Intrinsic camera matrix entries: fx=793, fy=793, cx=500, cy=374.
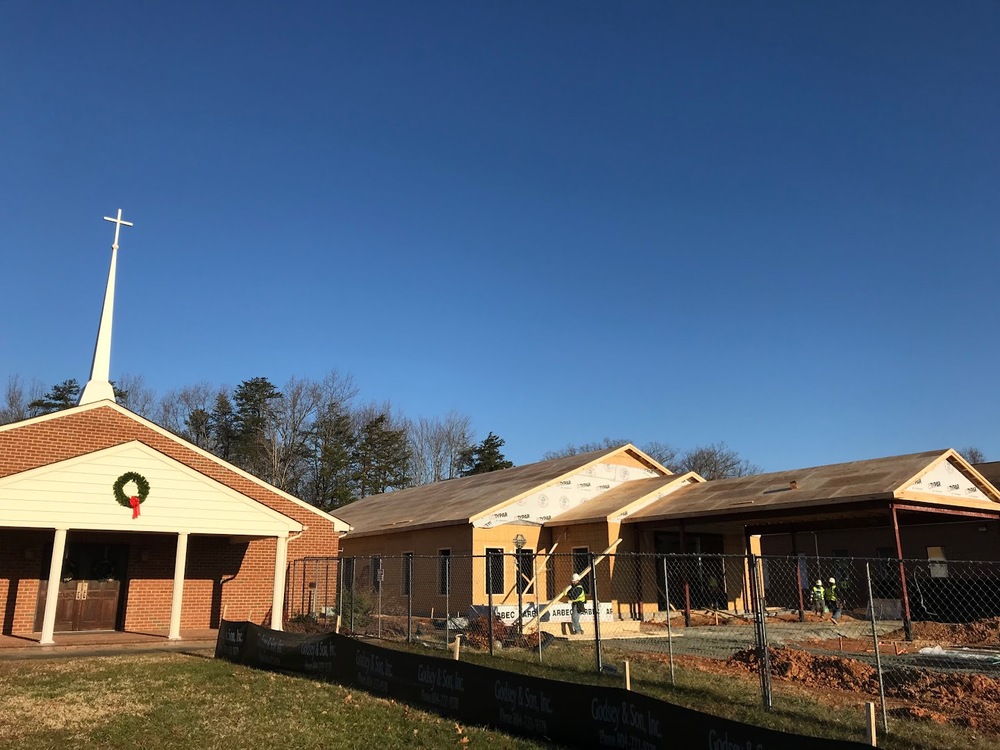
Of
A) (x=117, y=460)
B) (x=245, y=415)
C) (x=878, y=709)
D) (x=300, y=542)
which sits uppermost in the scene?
(x=245, y=415)

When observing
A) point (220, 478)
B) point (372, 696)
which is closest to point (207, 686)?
point (372, 696)

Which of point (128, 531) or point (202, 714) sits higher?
point (128, 531)

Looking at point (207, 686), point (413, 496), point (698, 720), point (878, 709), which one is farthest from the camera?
point (413, 496)

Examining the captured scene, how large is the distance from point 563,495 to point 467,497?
13.9ft

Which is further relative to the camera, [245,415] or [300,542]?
[245,415]

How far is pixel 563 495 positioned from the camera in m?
30.2

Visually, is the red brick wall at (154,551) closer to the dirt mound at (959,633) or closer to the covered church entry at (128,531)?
the covered church entry at (128,531)

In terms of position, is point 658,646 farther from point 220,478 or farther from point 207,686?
point 220,478

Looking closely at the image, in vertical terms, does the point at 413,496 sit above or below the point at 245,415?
below

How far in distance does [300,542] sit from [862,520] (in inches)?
703

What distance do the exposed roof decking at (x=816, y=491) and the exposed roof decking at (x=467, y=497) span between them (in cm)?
459

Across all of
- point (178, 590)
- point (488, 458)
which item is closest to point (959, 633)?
point (178, 590)

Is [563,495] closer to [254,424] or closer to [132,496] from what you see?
[132,496]

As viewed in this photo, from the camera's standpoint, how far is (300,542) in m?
23.2
